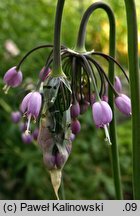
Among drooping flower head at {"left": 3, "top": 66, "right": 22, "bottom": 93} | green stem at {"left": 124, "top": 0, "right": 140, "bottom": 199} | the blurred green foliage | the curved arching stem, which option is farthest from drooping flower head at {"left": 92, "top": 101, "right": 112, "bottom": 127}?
the blurred green foliage

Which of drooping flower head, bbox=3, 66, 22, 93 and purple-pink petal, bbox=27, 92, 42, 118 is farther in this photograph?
drooping flower head, bbox=3, 66, 22, 93

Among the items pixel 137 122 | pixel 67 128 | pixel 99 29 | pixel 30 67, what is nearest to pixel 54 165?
pixel 67 128

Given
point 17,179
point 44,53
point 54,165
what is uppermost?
point 44,53

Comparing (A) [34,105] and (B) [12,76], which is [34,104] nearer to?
(A) [34,105]

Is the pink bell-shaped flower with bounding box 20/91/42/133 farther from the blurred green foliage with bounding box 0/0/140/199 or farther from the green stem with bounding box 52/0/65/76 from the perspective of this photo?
the blurred green foliage with bounding box 0/0/140/199

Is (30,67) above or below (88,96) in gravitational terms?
above

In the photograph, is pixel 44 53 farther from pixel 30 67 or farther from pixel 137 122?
pixel 137 122

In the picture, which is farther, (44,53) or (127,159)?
(127,159)
